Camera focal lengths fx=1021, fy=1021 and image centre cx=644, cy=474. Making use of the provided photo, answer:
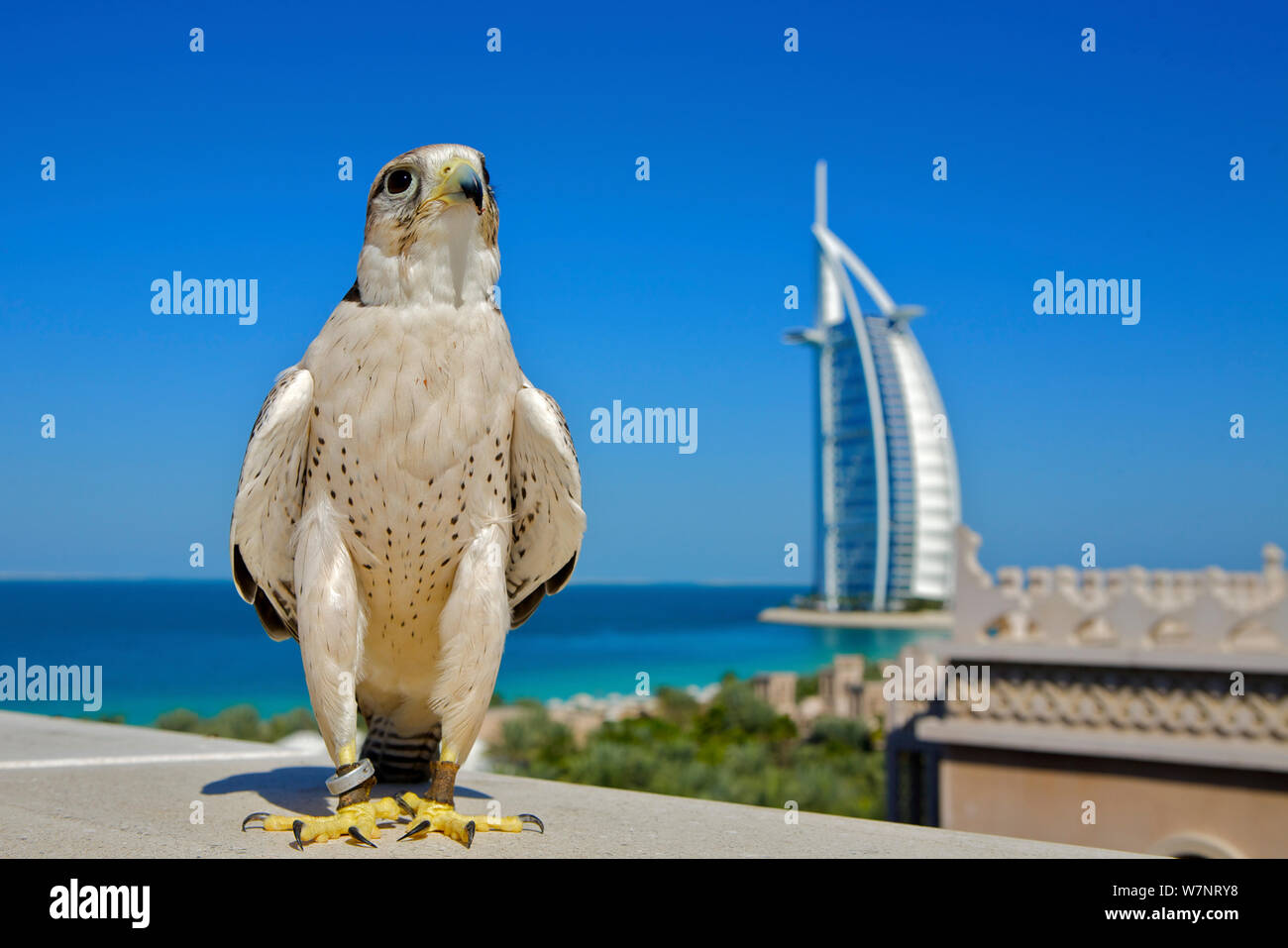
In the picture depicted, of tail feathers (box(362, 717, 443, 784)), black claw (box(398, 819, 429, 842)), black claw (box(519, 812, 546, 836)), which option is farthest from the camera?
tail feathers (box(362, 717, 443, 784))

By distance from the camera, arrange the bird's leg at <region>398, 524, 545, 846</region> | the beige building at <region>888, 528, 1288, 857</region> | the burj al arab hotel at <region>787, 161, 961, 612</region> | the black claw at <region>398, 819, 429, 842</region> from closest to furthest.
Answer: the black claw at <region>398, 819, 429, 842</region> < the bird's leg at <region>398, 524, 545, 846</region> < the beige building at <region>888, 528, 1288, 857</region> < the burj al arab hotel at <region>787, 161, 961, 612</region>

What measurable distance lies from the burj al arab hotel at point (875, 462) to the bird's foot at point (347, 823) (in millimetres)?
87207

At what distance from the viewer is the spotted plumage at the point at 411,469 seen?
316 centimetres

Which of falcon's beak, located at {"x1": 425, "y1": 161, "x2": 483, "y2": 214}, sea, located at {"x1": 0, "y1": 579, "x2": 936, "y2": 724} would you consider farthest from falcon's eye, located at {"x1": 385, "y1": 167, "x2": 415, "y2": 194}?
sea, located at {"x1": 0, "y1": 579, "x2": 936, "y2": 724}

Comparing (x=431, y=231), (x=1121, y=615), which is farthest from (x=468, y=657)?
(x=1121, y=615)

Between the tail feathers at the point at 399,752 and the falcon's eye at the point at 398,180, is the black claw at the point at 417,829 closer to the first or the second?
the tail feathers at the point at 399,752

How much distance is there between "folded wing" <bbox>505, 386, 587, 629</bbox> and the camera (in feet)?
11.3

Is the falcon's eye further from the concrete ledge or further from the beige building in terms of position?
the beige building

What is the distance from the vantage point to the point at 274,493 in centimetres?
344

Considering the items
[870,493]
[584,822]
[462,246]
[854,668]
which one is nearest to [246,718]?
[584,822]

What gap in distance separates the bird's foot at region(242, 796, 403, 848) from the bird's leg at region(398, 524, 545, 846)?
0.34 feet

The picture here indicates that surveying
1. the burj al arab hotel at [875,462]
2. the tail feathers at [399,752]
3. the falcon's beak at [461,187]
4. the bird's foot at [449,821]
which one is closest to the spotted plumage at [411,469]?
the falcon's beak at [461,187]
